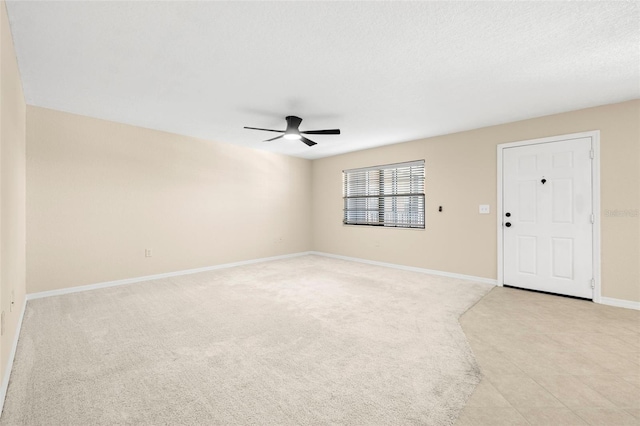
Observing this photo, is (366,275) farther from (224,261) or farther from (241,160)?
(241,160)

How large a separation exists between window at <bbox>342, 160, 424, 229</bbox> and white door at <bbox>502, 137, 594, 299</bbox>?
56.9 inches

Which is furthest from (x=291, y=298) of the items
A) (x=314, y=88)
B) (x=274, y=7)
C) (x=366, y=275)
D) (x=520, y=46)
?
(x=520, y=46)

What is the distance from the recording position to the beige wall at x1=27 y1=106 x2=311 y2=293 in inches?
146

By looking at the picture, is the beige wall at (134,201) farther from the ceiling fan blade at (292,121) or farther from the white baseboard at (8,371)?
the ceiling fan blade at (292,121)

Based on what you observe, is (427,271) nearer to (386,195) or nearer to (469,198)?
(469,198)

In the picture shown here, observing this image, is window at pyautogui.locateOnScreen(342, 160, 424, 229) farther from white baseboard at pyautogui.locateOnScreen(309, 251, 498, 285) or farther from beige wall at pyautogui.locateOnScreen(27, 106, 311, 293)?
beige wall at pyautogui.locateOnScreen(27, 106, 311, 293)

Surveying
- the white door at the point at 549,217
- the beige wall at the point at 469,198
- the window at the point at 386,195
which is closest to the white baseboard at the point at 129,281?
the beige wall at the point at 469,198

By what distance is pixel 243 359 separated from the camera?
85.5 inches

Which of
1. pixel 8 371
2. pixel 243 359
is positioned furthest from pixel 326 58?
pixel 8 371

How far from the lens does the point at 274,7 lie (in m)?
1.87

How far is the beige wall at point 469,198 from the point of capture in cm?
338

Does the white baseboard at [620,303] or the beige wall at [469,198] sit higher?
the beige wall at [469,198]

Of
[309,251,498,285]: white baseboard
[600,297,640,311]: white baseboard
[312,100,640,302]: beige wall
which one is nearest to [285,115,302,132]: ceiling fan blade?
[312,100,640,302]: beige wall

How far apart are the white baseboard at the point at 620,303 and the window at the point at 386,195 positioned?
254 centimetres
